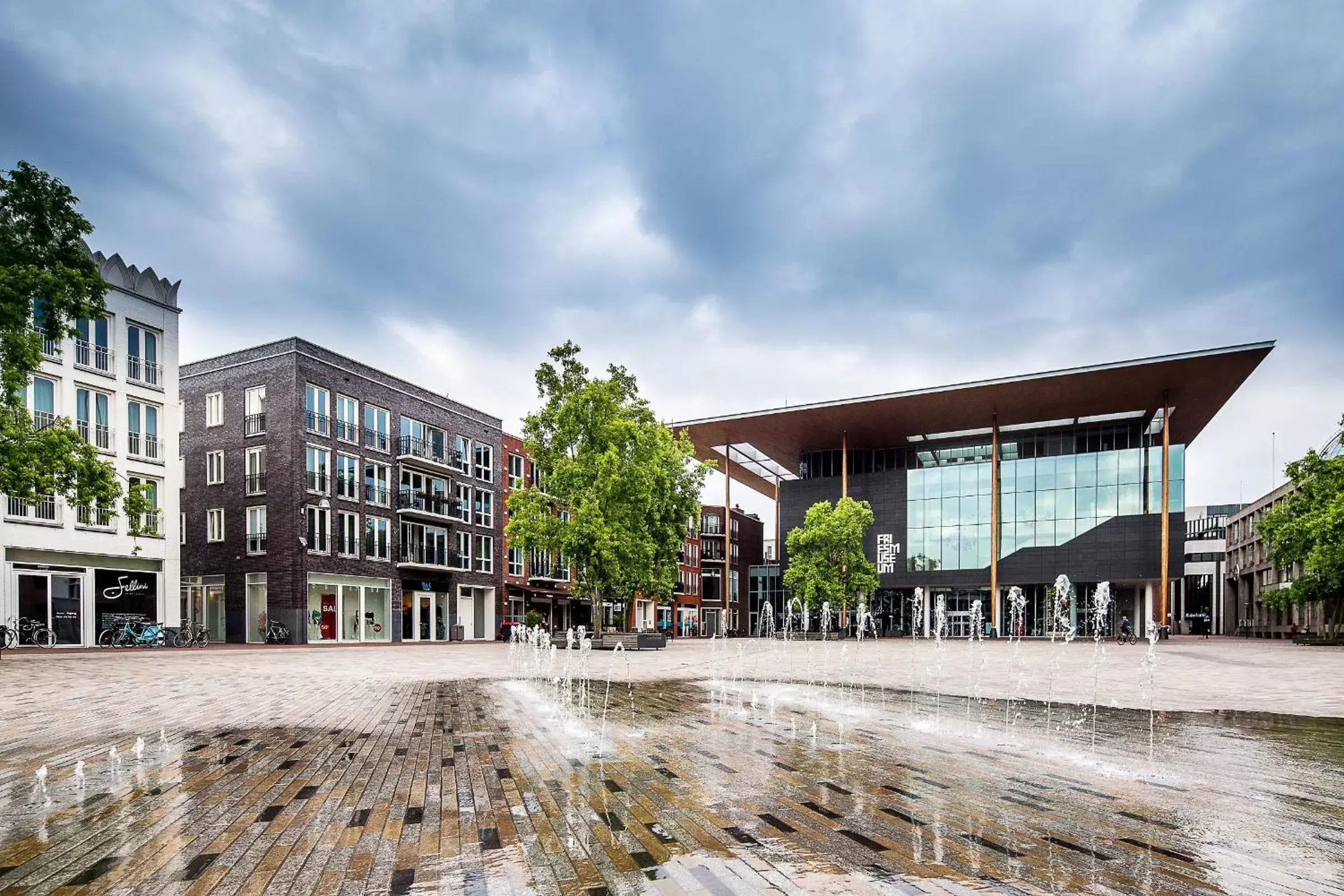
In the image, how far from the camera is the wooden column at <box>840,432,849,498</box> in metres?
67.9

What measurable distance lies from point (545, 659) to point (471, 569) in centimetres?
3156

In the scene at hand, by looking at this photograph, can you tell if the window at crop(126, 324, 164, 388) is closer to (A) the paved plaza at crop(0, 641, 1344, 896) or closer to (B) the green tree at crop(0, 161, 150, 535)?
(B) the green tree at crop(0, 161, 150, 535)

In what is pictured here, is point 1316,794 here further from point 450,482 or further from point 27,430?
point 450,482

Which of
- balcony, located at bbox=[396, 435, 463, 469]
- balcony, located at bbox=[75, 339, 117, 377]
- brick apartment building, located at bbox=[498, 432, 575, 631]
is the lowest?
brick apartment building, located at bbox=[498, 432, 575, 631]

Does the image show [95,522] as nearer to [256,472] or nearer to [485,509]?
[256,472]

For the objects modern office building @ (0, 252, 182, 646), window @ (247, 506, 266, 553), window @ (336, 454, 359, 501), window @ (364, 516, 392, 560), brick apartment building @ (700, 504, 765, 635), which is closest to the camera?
modern office building @ (0, 252, 182, 646)

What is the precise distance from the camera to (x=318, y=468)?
146ft

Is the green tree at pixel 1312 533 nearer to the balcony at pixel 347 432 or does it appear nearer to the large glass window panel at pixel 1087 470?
the large glass window panel at pixel 1087 470

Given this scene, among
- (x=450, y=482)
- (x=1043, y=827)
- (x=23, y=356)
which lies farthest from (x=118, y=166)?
(x=450, y=482)

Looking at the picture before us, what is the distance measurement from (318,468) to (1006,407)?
4263 cm

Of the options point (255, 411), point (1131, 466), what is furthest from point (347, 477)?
point (1131, 466)

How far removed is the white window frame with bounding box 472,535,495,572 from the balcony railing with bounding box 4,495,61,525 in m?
26.2

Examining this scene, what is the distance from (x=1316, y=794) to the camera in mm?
6941

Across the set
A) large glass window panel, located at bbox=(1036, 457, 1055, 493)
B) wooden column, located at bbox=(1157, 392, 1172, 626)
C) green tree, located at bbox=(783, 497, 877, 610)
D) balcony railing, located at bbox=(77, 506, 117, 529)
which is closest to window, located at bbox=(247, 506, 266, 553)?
balcony railing, located at bbox=(77, 506, 117, 529)
